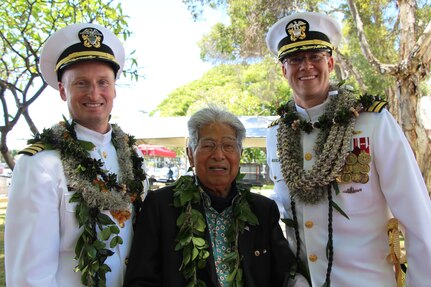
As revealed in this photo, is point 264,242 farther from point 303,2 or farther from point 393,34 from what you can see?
point 393,34

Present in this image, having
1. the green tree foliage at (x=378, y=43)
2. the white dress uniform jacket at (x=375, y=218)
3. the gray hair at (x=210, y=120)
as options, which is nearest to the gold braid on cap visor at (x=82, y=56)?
the gray hair at (x=210, y=120)

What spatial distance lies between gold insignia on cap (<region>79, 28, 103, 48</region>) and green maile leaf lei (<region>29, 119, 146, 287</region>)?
19.8 inches

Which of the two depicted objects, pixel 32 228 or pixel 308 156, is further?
pixel 308 156

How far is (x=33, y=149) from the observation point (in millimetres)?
2238

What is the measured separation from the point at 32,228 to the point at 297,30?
2024 mm

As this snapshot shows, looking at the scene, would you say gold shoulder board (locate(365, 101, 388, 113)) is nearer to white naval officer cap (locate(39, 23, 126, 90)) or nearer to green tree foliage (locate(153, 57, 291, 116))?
white naval officer cap (locate(39, 23, 126, 90))

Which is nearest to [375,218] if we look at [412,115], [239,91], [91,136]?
[91,136]

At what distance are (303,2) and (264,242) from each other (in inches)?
393

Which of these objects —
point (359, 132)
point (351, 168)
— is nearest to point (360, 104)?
point (359, 132)

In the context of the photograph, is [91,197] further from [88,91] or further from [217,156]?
[217,156]

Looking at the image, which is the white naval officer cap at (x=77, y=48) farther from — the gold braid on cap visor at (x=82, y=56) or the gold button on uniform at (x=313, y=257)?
the gold button on uniform at (x=313, y=257)

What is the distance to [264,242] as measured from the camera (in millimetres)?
2559

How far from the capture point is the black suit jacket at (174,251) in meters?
2.35

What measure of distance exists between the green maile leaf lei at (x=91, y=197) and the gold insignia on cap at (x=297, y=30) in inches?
56.3
